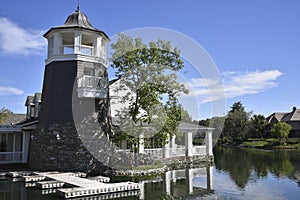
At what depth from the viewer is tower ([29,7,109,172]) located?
14.5 m

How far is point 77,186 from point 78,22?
889 centimetres

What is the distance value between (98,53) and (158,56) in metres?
3.19

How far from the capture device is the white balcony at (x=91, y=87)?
579 inches

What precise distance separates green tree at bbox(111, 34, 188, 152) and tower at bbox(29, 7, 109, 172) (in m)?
1.19

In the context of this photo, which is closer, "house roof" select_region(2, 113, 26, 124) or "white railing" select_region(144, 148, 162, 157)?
"white railing" select_region(144, 148, 162, 157)

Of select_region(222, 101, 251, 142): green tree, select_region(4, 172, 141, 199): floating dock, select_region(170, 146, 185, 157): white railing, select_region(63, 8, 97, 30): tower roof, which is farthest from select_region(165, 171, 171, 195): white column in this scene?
select_region(222, 101, 251, 142): green tree

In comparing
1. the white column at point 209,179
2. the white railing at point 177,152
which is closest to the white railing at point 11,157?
the white railing at point 177,152

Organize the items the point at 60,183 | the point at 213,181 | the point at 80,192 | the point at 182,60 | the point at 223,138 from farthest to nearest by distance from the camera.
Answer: the point at 223,138, the point at 182,60, the point at 213,181, the point at 60,183, the point at 80,192

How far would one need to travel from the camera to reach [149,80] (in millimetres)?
15922

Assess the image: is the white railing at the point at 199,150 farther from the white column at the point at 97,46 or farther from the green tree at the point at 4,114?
the green tree at the point at 4,114

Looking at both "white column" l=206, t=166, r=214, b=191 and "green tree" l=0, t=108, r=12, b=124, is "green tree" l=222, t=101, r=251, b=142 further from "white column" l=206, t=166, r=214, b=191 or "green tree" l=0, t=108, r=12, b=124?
"green tree" l=0, t=108, r=12, b=124

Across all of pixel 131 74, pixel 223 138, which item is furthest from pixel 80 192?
pixel 223 138

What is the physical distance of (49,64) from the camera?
15578 mm

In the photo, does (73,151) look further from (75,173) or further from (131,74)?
(131,74)
